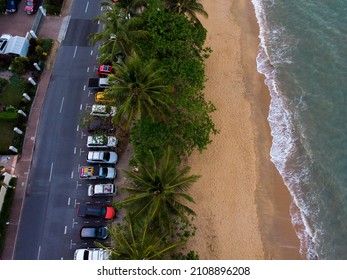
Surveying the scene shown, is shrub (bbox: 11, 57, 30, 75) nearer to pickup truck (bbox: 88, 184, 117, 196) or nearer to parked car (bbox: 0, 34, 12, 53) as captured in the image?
parked car (bbox: 0, 34, 12, 53)

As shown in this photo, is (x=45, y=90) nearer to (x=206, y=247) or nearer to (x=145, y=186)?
(x=145, y=186)

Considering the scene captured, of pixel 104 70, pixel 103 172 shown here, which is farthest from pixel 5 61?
pixel 103 172

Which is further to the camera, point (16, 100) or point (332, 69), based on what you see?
point (332, 69)

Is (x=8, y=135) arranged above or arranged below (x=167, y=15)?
below

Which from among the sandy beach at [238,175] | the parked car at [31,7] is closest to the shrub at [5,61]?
the parked car at [31,7]

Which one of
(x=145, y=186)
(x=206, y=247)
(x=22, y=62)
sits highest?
(x=22, y=62)
